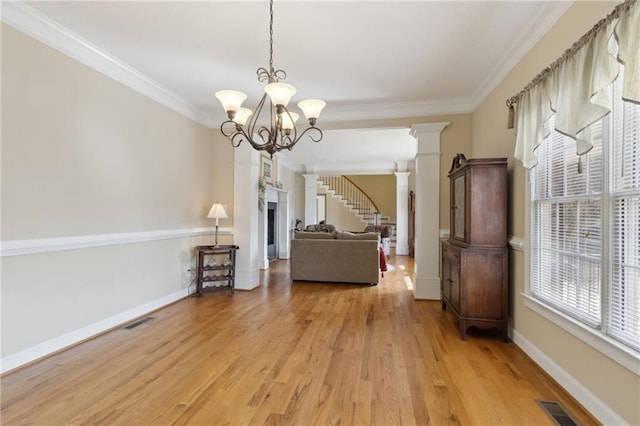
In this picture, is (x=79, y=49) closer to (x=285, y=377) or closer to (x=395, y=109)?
(x=285, y=377)

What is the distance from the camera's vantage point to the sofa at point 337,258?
201 inches

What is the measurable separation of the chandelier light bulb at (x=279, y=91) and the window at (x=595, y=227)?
1920 mm

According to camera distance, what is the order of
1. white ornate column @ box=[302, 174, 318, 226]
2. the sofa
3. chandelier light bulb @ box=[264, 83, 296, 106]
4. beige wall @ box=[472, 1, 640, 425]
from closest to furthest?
beige wall @ box=[472, 1, 640, 425]
chandelier light bulb @ box=[264, 83, 296, 106]
the sofa
white ornate column @ box=[302, 174, 318, 226]

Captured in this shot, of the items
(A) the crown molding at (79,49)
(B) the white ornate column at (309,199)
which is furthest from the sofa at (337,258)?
→ (B) the white ornate column at (309,199)

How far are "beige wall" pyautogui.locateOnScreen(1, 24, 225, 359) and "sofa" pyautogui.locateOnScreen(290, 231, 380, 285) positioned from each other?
80.4 inches

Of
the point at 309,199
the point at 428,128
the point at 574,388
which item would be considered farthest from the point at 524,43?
the point at 309,199

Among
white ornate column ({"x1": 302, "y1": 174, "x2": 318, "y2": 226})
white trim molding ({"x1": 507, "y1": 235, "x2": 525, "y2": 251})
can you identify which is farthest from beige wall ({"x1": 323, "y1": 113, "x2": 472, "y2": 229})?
white ornate column ({"x1": 302, "y1": 174, "x2": 318, "y2": 226})

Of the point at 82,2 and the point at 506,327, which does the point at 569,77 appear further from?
the point at 82,2

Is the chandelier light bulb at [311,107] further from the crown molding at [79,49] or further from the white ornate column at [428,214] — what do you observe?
the white ornate column at [428,214]

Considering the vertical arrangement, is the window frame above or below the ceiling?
below

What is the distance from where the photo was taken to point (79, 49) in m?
2.74

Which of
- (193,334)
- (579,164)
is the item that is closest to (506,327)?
(579,164)

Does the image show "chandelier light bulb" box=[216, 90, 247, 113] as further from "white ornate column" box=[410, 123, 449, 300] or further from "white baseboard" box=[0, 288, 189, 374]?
"white ornate column" box=[410, 123, 449, 300]

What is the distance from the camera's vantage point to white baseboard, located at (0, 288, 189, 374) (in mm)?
2277
